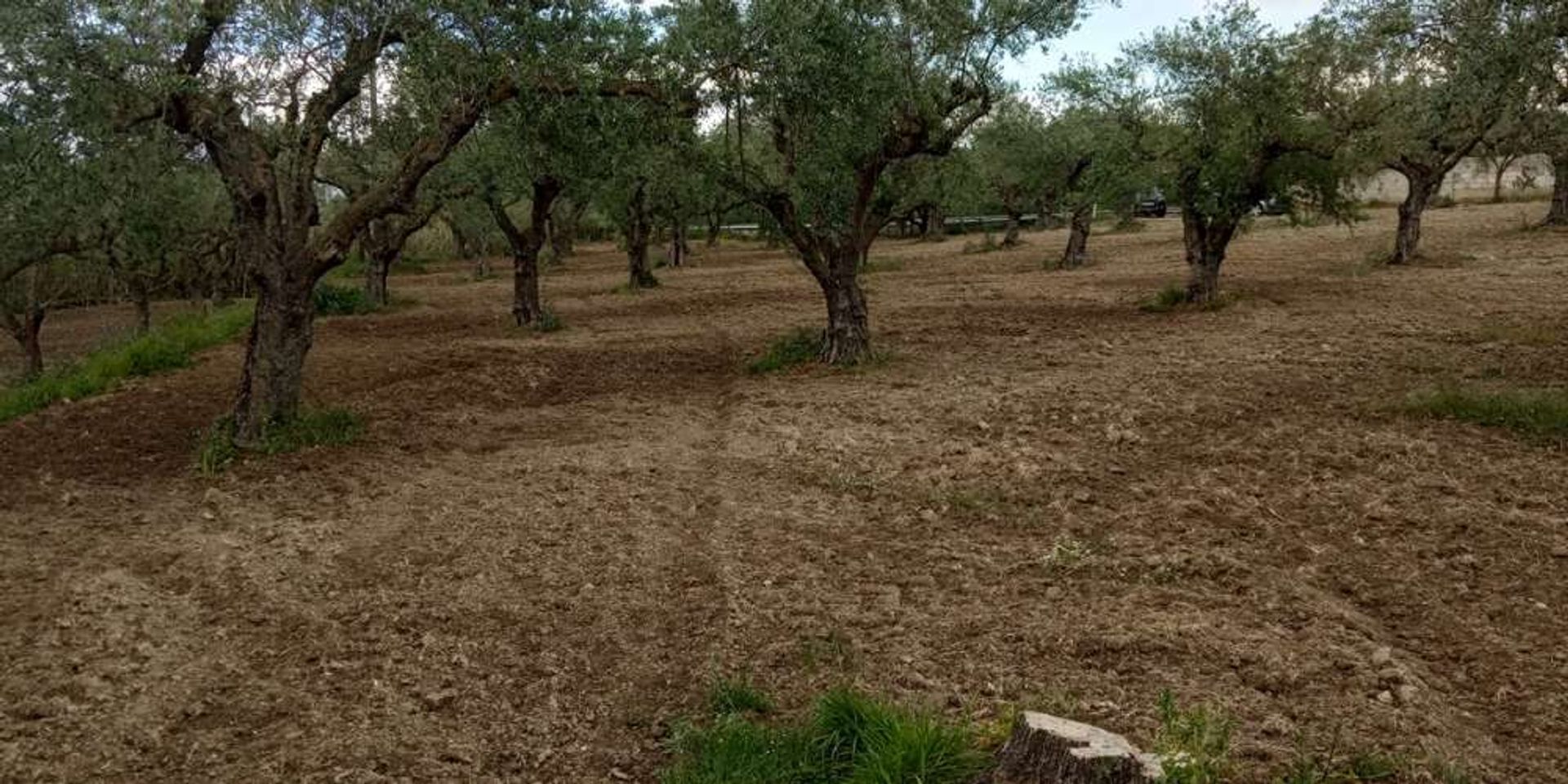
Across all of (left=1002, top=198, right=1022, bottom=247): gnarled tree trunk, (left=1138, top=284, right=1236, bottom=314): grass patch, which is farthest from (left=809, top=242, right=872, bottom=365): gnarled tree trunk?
(left=1002, top=198, right=1022, bottom=247): gnarled tree trunk

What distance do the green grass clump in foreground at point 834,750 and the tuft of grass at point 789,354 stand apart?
34.6 ft

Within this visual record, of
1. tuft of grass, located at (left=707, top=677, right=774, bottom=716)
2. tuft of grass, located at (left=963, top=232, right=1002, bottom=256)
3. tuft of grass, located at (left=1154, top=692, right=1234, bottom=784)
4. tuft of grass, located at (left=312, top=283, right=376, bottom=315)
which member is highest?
tuft of grass, located at (left=963, top=232, right=1002, bottom=256)

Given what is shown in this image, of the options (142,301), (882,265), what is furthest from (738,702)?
(882,265)

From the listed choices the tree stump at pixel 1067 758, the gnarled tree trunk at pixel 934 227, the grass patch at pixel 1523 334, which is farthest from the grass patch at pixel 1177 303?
the gnarled tree trunk at pixel 934 227

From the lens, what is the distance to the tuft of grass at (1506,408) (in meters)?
Answer: 9.51

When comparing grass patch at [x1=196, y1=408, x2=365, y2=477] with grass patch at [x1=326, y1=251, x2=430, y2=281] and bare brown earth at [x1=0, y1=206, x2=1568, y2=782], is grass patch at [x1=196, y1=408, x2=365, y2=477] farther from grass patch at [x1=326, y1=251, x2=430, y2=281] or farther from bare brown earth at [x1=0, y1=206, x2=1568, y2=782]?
grass patch at [x1=326, y1=251, x2=430, y2=281]

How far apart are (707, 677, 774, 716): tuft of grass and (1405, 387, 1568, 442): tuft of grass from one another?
8258 millimetres

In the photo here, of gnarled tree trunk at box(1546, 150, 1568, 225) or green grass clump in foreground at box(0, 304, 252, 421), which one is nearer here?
green grass clump in foreground at box(0, 304, 252, 421)

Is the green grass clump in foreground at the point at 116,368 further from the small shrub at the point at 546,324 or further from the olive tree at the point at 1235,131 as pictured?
the olive tree at the point at 1235,131

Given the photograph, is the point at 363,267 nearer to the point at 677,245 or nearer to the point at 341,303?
the point at 677,245

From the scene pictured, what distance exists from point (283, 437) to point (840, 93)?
7070 millimetres

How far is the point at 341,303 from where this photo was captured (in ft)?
83.8

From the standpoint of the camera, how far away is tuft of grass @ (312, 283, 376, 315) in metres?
25.1

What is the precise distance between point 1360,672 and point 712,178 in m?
10.9
